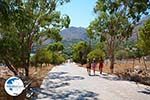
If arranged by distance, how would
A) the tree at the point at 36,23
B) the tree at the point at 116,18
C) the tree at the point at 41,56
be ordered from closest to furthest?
the tree at the point at 36,23 → the tree at the point at 116,18 → the tree at the point at 41,56

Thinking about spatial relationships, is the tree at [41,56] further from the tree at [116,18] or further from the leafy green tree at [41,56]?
the tree at [116,18]

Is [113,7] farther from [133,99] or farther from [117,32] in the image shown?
[133,99]

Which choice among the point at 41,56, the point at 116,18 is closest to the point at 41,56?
the point at 41,56

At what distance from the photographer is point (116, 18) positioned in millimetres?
45469

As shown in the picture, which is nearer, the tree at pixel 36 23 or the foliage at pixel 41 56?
the tree at pixel 36 23

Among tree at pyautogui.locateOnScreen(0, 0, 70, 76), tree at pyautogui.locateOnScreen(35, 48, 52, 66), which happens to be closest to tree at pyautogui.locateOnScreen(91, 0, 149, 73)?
tree at pyautogui.locateOnScreen(0, 0, 70, 76)

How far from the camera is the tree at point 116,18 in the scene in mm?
42500

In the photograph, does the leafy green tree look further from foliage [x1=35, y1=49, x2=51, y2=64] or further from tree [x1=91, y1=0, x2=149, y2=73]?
tree [x1=91, y1=0, x2=149, y2=73]

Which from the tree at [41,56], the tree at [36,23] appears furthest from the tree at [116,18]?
the tree at [41,56]

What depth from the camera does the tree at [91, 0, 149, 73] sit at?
42.5 metres

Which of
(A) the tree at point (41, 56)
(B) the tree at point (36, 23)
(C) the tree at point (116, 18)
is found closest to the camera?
(B) the tree at point (36, 23)

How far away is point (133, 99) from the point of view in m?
17.7

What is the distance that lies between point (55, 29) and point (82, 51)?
2773 inches

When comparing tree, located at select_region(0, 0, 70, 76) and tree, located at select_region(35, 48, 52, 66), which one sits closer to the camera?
tree, located at select_region(0, 0, 70, 76)
